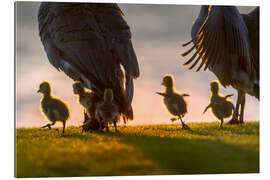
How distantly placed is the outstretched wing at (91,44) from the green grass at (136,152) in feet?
2.20

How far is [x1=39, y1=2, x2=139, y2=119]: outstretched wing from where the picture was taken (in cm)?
505

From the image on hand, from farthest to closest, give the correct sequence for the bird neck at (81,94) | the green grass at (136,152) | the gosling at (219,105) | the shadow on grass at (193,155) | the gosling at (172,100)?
1. the gosling at (219,105)
2. the gosling at (172,100)
3. the bird neck at (81,94)
4. the shadow on grass at (193,155)
5. the green grass at (136,152)

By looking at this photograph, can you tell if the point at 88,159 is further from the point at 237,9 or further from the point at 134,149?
the point at 237,9

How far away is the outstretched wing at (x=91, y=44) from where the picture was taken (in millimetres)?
5047

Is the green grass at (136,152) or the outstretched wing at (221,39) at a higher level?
the outstretched wing at (221,39)

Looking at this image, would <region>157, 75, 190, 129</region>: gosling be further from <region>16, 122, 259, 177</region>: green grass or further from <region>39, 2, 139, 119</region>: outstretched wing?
<region>39, 2, 139, 119</region>: outstretched wing

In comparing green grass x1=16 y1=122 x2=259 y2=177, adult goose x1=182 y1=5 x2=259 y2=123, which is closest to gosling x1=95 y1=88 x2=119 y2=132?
green grass x1=16 y1=122 x2=259 y2=177

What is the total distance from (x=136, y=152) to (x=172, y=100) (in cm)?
117

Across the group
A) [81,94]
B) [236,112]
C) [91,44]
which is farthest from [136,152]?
[236,112]

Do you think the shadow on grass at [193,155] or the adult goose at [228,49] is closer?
the shadow on grass at [193,155]

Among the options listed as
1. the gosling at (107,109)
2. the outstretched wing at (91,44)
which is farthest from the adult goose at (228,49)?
the gosling at (107,109)

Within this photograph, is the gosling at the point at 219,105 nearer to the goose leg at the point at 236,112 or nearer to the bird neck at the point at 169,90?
the goose leg at the point at 236,112

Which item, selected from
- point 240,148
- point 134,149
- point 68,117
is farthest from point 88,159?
point 240,148

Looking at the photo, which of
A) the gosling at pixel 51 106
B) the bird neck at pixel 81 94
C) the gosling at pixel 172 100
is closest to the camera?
the gosling at pixel 51 106
